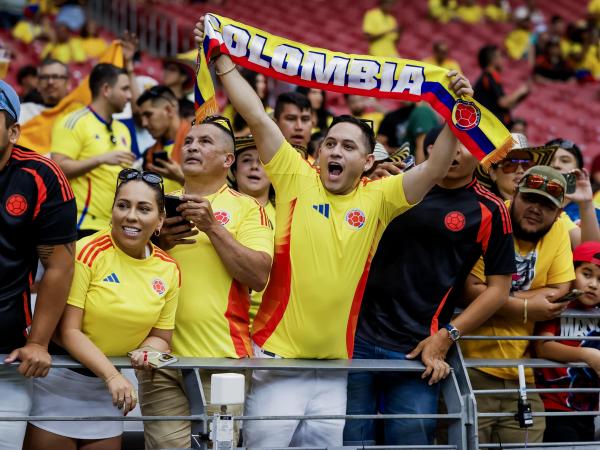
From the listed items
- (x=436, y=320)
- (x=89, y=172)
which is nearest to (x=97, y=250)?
(x=436, y=320)

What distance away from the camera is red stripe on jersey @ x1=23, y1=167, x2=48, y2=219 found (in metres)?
3.88

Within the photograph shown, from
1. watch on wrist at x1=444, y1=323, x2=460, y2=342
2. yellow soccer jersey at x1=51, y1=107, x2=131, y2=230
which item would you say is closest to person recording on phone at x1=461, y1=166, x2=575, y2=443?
watch on wrist at x1=444, y1=323, x2=460, y2=342

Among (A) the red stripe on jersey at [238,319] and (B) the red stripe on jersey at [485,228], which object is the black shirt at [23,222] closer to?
(A) the red stripe on jersey at [238,319]

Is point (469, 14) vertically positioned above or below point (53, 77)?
above

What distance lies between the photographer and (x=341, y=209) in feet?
14.4

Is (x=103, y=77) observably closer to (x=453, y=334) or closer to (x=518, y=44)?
(x=453, y=334)

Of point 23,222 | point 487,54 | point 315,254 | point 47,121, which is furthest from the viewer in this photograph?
point 487,54

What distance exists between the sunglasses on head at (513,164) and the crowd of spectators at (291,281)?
5 centimetres

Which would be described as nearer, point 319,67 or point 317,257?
point 317,257

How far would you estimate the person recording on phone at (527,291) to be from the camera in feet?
15.9

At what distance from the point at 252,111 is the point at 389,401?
147cm

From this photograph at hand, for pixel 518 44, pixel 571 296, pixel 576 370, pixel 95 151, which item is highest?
pixel 518 44

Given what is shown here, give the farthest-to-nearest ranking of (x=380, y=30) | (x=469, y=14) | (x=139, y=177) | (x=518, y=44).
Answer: (x=469, y=14)
(x=518, y=44)
(x=380, y=30)
(x=139, y=177)

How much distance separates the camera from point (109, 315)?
4.02m
